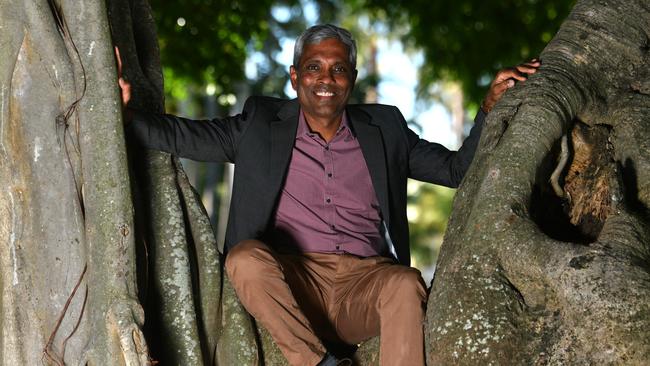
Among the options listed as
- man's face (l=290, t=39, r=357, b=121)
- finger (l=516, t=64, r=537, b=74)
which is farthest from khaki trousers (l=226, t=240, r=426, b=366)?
finger (l=516, t=64, r=537, b=74)

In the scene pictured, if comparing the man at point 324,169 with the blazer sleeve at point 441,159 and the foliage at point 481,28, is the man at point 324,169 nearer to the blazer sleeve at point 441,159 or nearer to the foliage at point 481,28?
the blazer sleeve at point 441,159

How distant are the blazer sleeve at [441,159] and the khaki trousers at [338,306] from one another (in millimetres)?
619

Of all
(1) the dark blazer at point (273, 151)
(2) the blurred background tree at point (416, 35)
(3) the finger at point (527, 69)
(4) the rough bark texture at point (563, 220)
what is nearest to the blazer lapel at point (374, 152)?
(1) the dark blazer at point (273, 151)

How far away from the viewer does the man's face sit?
5.09 metres

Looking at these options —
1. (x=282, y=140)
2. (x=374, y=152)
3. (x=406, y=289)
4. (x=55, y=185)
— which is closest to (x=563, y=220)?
(x=406, y=289)

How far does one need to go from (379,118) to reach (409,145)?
0.19 meters

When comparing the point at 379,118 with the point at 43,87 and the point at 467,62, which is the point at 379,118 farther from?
the point at 467,62

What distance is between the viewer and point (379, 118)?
17.2ft

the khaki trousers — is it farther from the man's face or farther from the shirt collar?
the man's face

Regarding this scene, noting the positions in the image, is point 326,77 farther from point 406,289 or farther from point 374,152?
point 406,289

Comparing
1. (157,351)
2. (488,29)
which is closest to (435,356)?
(157,351)

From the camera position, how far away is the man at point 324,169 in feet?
16.2

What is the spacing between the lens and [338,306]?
16.1ft

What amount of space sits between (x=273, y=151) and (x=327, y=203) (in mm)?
344
